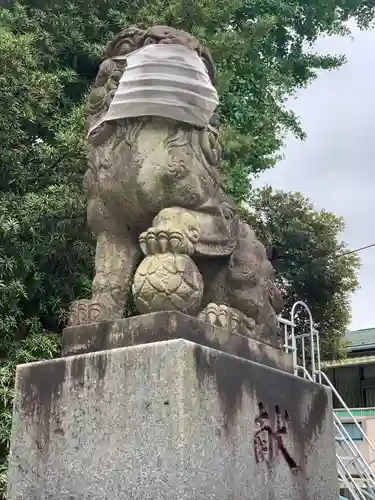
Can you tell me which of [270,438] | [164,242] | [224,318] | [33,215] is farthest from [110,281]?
[33,215]

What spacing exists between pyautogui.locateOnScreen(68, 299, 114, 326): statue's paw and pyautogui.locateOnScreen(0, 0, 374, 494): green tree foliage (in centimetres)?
276

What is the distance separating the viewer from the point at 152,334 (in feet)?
8.60

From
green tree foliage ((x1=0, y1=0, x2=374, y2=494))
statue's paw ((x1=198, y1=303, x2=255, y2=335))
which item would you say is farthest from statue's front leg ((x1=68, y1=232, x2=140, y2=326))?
green tree foliage ((x1=0, y1=0, x2=374, y2=494))

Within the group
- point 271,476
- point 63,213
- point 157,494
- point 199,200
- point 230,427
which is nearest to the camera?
point 157,494

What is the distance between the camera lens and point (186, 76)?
121 inches

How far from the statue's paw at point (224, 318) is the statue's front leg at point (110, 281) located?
391 millimetres

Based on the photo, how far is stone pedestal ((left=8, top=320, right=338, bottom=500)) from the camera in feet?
7.89

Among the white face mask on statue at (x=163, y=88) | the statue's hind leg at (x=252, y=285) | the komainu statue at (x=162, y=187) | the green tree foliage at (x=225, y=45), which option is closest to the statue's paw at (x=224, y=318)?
the komainu statue at (x=162, y=187)

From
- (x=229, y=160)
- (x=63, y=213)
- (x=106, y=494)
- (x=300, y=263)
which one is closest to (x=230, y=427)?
(x=106, y=494)

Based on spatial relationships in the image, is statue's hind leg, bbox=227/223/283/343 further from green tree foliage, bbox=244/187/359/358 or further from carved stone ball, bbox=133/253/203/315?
green tree foliage, bbox=244/187/359/358

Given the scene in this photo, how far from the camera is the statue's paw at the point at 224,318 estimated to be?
2.87 meters

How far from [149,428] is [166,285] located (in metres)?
0.54

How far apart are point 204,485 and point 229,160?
18.1 ft

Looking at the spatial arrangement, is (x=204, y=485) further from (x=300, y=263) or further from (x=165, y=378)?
(x=300, y=263)
